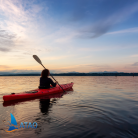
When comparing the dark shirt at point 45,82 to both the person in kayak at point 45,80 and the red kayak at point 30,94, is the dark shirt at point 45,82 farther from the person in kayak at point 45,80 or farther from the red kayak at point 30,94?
the red kayak at point 30,94

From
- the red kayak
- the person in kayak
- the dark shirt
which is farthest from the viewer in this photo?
the dark shirt

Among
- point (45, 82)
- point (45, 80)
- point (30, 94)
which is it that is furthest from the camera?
point (45, 82)

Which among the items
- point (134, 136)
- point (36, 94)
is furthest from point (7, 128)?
point (36, 94)

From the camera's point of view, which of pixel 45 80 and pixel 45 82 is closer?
pixel 45 80

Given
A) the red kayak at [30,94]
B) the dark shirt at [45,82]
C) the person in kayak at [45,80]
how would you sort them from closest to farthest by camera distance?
1. the red kayak at [30,94]
2. the person in kayak at [45,80]
3. the dark shirt at [45,82]

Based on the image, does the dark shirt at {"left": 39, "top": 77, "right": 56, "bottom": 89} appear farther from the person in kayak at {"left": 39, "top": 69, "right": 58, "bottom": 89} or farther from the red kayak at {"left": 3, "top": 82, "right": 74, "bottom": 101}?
the red kayak at {"left": 3, "top": 82, "right": 74, "bottom": 101}

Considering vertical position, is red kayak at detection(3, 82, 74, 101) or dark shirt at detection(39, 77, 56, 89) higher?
dark shirt at detection(39, 77, 56, 89)

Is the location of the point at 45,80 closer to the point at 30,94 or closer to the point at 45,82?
the point at 45,82

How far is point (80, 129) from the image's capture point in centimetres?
395

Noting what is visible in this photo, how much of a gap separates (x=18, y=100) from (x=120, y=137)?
755cm

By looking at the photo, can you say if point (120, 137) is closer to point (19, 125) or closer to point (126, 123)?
point (126, 123)

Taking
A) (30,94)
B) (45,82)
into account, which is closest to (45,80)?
(45,82)

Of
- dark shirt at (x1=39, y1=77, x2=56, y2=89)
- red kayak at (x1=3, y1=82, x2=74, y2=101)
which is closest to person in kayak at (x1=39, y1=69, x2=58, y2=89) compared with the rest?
dark shirt at (x1=39, y1=77, x2=56, y2=89)

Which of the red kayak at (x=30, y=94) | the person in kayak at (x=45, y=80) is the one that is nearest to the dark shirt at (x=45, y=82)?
the person in kayak at (x=45, y=80)
